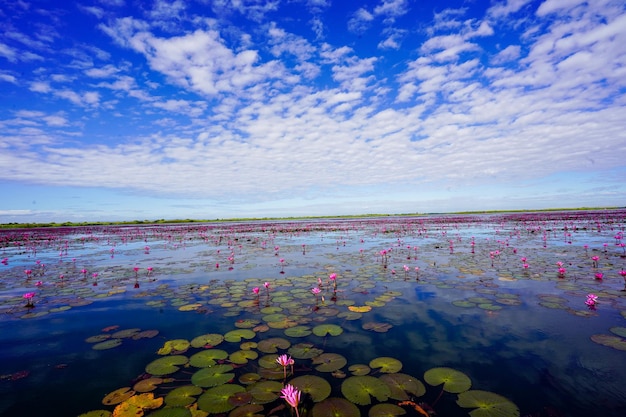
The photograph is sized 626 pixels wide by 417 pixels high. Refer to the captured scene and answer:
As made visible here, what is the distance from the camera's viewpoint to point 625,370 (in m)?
3.46

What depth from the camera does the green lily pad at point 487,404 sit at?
284 cm

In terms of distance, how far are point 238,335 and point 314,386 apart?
1.99m

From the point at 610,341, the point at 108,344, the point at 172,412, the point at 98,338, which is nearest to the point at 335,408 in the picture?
the point at 172,412

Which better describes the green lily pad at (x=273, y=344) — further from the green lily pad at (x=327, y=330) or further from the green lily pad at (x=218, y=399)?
the green lily pad at (x=218, y=399)

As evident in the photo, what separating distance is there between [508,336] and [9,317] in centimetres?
958

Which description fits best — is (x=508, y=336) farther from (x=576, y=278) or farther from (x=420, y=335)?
(x=576, y=278)

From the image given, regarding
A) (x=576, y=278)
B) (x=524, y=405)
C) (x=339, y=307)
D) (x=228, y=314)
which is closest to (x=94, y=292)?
(x=228, y=314)

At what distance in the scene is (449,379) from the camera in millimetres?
3404

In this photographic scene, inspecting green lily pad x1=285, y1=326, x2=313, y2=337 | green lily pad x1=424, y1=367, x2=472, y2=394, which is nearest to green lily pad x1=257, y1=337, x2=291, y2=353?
green lily pad x1=285, y1=326, x2=313, y2=337

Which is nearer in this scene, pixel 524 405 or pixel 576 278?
pixel 524 405

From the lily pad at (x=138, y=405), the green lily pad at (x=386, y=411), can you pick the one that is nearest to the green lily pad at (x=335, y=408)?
the green lily pad at (x=386, y=411)

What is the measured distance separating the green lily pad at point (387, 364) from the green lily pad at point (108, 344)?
13.3 ft

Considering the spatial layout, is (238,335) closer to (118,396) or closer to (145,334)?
(145,334)

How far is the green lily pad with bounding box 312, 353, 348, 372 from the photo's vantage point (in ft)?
12.4
